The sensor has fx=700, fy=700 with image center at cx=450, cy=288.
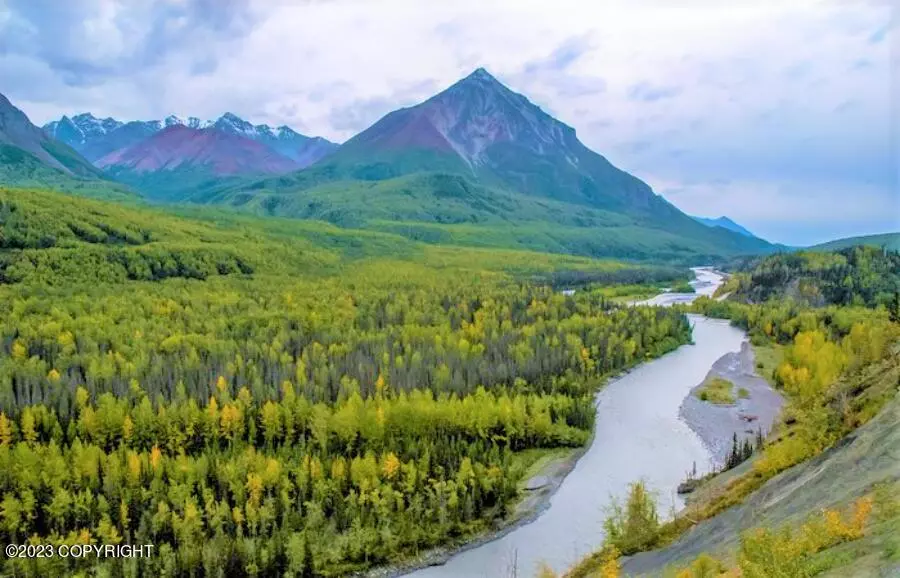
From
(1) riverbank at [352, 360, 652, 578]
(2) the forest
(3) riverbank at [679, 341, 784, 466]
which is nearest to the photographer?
(2) the forest

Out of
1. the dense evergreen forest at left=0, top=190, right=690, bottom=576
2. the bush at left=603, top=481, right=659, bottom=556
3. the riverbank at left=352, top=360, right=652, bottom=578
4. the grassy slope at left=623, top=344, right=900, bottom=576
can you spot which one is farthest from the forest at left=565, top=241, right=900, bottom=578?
the dense evergreen forest at left=0, top=190, right=690, bottom=576

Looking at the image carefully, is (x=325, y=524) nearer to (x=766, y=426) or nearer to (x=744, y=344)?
(x=766, y=426)

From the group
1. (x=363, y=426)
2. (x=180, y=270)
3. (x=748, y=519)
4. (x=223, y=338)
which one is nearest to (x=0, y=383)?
(x=223, y=338)

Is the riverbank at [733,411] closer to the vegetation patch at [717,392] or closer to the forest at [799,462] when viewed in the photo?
the vegetation patch at [717,392]

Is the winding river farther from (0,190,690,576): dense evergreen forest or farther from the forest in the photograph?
the forest

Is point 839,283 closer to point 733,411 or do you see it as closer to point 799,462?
point 733,411

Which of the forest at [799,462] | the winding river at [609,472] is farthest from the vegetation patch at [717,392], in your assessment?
the forest at [799,462]

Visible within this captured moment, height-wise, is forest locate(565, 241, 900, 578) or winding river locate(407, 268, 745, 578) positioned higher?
forest locate(565, 241, 900, 578)

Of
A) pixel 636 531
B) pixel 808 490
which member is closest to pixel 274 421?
pixel 636 531
